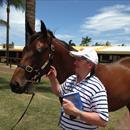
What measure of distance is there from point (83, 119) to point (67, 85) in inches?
21.3

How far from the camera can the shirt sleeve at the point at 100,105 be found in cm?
376

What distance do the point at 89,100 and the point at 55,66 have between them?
255 centimetres

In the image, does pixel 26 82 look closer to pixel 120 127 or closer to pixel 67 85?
pixel 67 85

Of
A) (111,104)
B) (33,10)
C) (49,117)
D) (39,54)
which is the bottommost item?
(49,117)

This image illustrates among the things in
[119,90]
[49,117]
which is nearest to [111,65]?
[119,90]

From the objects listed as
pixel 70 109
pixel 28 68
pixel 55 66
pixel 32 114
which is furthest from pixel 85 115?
pixel 32 114

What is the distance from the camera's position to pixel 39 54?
5.90 metres

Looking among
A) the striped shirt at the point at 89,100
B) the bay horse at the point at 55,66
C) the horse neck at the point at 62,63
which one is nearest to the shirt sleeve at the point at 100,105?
the striped shirt at the point at 89,100

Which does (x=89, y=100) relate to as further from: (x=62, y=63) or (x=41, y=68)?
(x=62, y=63)

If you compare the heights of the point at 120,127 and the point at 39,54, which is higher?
the point at 39,54

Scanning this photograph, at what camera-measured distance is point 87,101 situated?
153 inches

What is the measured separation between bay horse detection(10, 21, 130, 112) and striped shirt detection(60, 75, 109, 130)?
1865mm

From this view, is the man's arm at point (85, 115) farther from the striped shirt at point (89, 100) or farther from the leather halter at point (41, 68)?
the leather halter at point (41, 68)

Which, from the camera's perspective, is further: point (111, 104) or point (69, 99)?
point (111, 104)
